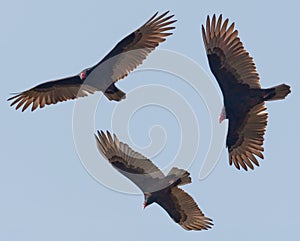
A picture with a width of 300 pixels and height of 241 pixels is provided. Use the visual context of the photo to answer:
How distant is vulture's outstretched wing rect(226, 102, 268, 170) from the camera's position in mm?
19375

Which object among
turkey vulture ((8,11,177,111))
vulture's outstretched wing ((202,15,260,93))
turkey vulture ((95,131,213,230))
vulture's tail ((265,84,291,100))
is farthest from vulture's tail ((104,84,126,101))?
vulture's tail ((265,84,291,100))

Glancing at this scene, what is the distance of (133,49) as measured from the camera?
64.3ft

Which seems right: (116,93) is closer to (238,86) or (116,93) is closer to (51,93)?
(51,93)

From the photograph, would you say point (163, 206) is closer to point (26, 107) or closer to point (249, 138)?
point (249, 138)

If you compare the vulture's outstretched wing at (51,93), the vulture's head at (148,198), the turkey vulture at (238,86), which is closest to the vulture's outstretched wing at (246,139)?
the turkey vulture at (238,86)

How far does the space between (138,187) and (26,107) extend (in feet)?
12.2

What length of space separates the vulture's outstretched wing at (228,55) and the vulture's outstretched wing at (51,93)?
3319 millimetres

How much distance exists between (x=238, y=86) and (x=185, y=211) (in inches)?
113

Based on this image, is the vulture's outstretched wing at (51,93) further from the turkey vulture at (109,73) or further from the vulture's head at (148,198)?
the vulture's head at (148,198)

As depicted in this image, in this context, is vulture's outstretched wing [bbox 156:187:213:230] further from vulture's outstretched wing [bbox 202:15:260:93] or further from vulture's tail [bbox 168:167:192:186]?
vulture's outstretched wing [bbox 202:15:260:93]

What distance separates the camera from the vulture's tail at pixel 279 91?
18000mm

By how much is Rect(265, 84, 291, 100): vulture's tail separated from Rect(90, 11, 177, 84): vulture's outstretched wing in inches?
100

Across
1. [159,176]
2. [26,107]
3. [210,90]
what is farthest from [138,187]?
[26,107]

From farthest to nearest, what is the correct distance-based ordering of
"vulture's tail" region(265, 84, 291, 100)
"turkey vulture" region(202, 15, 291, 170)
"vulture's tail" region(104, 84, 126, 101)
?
"vulture's tail" region(104, 84, 126, 101)
"turkey vulture" region(202, 15, 291, 170)
"vulture's tail" region(265, 84, 291, 100)
